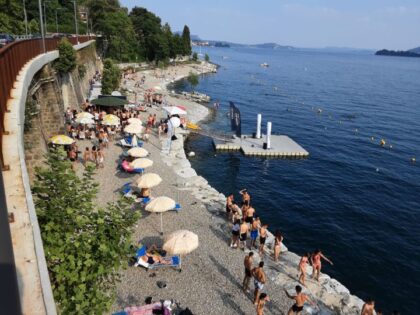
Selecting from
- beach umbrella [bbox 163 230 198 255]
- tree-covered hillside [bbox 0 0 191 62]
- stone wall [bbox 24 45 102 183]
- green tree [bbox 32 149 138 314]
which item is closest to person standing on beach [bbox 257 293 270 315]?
beach umbrella [bbox 163 230 198 255]

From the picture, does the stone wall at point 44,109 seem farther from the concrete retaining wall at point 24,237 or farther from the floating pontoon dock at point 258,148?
the floating pontoon dock at point 258,148

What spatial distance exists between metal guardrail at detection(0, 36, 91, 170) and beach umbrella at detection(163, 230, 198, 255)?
24.4 feet

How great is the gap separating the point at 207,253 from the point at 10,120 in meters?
9.71

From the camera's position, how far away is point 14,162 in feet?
23.9

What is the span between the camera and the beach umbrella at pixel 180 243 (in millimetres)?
13945

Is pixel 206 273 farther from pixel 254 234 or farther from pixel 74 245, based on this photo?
pixel 74 245

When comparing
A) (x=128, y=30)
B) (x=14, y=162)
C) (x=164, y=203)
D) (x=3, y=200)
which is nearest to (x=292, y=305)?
(x=164, y=203)

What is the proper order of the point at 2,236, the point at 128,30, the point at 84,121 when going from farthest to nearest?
1. the point at 128,30
2. the point at 84,121
3. the point at 2,236

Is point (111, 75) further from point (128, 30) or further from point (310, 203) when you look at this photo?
point (128, 30)

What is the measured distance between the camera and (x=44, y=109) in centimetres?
2331

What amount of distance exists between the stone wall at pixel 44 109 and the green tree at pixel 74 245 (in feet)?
26.3

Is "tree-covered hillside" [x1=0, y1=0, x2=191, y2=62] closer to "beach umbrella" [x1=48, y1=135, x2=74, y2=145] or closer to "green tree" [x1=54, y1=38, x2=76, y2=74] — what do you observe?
"green tree" [x1=54, y1=38, x2=76, y2=74]

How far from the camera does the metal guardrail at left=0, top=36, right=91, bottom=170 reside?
31.7 feet

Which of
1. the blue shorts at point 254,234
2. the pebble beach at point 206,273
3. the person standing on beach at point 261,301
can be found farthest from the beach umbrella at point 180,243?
the blue shorts at point 254,234
